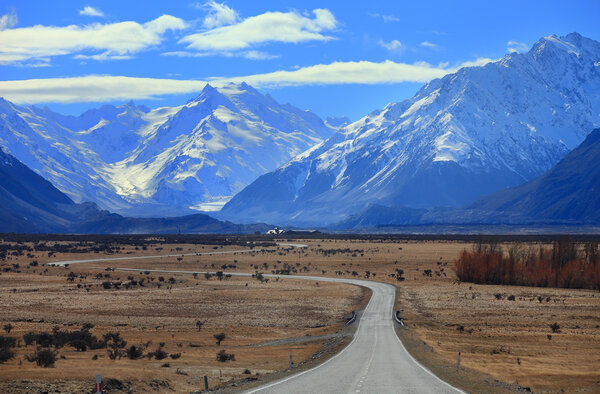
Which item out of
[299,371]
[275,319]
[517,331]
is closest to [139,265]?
[275,319]

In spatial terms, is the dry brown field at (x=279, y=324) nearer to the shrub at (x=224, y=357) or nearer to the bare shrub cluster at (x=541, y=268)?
the shrub at (x=224, y=357)

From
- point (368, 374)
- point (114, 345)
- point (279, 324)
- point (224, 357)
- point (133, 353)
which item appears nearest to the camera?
point (368, 374)

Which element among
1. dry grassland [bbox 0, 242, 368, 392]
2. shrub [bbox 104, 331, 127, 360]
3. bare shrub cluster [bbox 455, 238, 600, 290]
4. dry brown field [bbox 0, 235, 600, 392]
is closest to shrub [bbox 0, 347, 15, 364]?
dry grassland [bbox 0, 242, 368, 392]

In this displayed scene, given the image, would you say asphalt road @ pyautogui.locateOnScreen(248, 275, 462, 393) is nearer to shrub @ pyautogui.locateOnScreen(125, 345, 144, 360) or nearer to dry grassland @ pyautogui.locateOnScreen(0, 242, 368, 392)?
dry grassland @ pyautogui.locateOnScreen(0, 242, 368, 392)

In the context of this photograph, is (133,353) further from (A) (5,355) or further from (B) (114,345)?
(A) (5,355)

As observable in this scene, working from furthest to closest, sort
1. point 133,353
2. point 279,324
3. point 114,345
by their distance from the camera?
point 279,324 < point 114,345 < point 133,353

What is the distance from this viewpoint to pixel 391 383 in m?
28.1

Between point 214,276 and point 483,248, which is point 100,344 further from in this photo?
point 483,248

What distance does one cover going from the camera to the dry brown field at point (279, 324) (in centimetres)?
3152

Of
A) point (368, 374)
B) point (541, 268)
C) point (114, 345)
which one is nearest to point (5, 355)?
point (114, 345)

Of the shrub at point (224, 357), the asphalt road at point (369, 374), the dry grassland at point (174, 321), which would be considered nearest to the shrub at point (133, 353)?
the dry grassland at point (174, 321)

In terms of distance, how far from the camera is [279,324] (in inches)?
2120

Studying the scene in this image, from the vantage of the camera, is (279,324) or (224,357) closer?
(224,357)

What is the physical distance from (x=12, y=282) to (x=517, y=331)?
182ft
